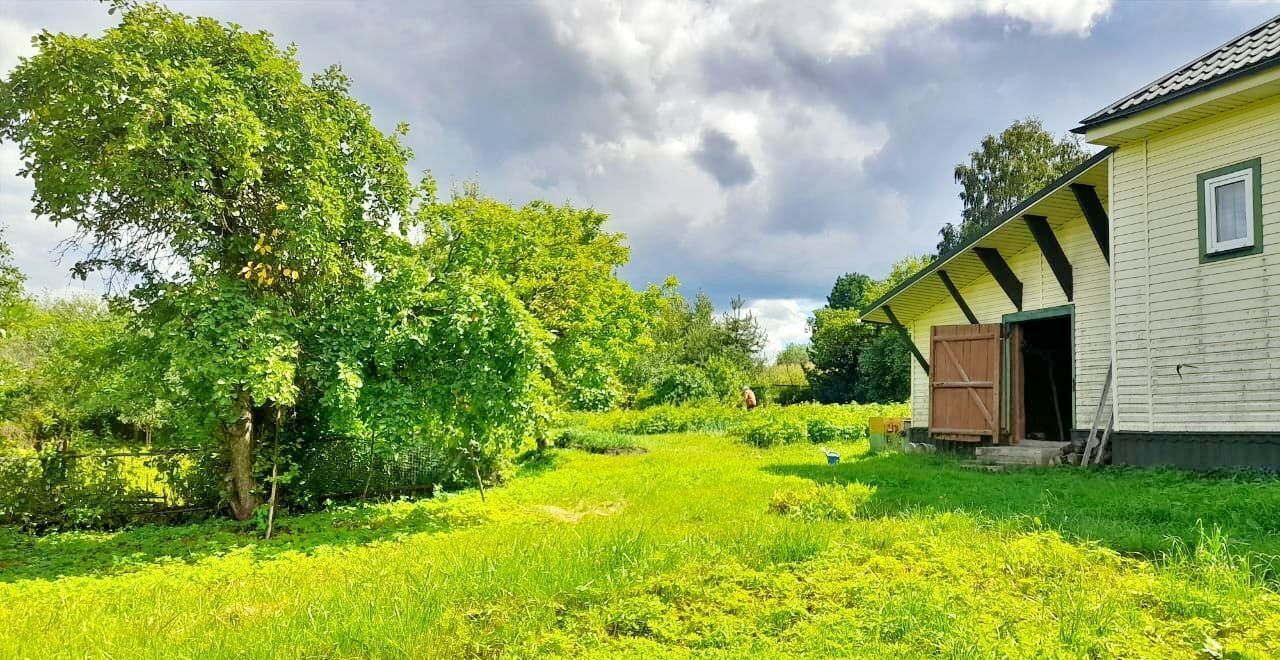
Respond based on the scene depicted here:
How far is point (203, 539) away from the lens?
353 inches

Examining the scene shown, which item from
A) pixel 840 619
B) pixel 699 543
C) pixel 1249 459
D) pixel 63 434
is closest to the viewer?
pixel 840 619

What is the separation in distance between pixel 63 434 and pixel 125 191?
7881 mm

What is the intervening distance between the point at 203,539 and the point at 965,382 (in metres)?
13.1

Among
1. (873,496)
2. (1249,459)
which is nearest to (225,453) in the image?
(873,496)

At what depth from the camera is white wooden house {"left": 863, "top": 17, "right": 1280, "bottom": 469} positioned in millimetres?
8781

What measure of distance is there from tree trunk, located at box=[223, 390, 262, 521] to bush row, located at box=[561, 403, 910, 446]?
9639mm

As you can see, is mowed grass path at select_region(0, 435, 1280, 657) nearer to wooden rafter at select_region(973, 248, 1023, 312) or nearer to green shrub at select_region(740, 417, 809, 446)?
wooden rafter at select_region(973, 248, 1023, 312)

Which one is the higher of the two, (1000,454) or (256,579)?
(1000,454)

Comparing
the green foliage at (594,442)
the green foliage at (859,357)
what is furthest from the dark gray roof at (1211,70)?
the green foliage at (859,357)

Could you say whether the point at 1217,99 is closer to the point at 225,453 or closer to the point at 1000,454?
the point at 1000,454

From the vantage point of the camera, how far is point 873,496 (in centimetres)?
880

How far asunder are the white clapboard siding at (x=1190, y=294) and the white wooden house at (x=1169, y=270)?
16 millimetres

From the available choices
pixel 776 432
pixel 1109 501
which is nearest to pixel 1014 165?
pixel 776 432

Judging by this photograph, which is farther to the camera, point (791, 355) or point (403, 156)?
point (791, 355)
